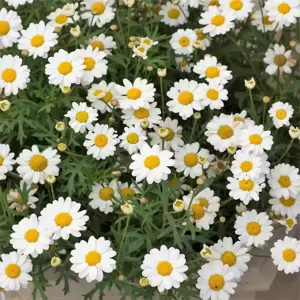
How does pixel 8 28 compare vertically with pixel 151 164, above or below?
above

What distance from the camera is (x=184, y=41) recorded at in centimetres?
99

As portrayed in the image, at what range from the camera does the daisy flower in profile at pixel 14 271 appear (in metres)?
0.79

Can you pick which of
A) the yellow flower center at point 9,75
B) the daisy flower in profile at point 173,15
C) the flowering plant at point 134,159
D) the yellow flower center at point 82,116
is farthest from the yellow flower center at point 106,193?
the daisy flower in profile at point 173,15

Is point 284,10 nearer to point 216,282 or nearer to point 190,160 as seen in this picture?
point 190,160

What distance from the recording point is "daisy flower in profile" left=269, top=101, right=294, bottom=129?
89 centimetres

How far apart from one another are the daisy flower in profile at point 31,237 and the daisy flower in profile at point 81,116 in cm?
15

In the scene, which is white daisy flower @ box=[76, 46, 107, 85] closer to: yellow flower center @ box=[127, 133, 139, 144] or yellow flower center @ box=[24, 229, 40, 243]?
yellow flower center @ box=[127, 133, 139, 144]

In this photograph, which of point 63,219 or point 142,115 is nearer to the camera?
point 63,219

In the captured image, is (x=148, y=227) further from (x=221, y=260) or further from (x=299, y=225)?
(x=299, y=225)

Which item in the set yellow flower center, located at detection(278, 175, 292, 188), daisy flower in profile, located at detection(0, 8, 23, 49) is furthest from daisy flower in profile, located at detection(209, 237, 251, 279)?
daisy flower in profile, located at detection(0, 8, 23, 49)

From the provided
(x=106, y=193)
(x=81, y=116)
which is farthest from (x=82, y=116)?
(x=106, y=193)

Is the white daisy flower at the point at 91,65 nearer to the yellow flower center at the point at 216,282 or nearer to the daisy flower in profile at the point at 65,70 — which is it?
the daisy flower in profile at the point at 65,70

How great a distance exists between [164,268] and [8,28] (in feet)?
1.46

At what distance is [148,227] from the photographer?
836 millimetres
